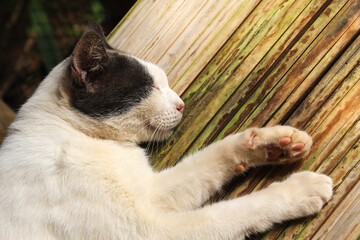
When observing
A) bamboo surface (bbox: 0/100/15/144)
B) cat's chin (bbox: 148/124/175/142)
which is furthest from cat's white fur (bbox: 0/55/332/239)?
bamboo surface (bbox: 0/100/15/144)

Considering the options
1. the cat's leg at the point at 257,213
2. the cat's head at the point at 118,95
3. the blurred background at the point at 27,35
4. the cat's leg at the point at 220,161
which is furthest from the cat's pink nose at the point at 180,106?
the blurred background at the point at 27,35

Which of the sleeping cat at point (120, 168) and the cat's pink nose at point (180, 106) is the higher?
the cat's pink nose at point (180, 106)

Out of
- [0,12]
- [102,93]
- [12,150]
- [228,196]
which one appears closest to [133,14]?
[102,93]

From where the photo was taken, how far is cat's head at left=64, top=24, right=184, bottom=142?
1761 millimetres

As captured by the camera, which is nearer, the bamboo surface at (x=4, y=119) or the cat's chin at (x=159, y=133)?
the cat's chin at (x=159, y=133)

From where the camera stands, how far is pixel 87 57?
1742 mm

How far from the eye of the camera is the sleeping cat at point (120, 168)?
1.51 meters

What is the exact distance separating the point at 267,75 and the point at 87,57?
0.83 m

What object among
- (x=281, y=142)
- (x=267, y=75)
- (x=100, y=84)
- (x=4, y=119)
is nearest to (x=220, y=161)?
(x=281, y=142)

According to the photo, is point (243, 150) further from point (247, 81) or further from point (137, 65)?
point (137, 65)

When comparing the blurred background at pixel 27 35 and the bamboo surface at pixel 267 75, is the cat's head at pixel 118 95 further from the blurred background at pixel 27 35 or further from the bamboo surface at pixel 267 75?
the blurred background at pixel 27 35

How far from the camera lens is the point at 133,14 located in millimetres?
2373

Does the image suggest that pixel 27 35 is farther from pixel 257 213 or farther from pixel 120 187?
pixel 257 213

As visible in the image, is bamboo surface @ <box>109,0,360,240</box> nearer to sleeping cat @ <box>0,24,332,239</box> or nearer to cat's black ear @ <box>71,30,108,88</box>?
sleeping cat @ <box>0,24,332,239</box>
